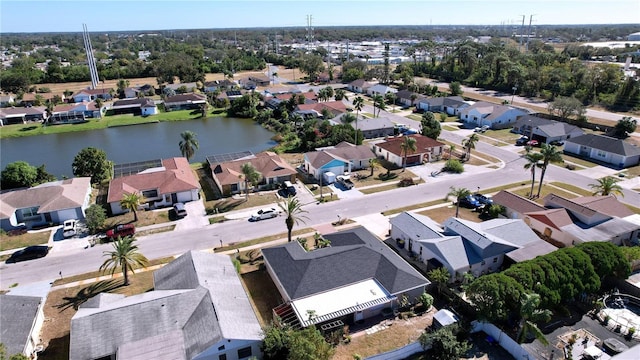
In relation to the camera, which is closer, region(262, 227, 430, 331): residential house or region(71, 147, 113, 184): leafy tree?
region(262, 227, 430, 331): residential house

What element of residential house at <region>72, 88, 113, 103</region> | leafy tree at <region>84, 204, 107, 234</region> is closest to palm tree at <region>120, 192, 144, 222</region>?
leafy tree at <region>84, 204, 107, 234</region>

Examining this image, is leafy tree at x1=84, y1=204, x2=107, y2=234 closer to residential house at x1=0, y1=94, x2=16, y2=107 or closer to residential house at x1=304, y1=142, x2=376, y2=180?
residential house at x1=304, y1=142, x2=376, y2=180

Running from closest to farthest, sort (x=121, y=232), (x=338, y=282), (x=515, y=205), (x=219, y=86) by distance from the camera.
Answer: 1. (x=338, y=282)
2. (x=121, y=232)
3. (x=515, y=205)
4. (x=219, y=86)

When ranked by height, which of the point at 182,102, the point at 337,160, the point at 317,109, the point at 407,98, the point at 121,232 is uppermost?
the point at 407,98

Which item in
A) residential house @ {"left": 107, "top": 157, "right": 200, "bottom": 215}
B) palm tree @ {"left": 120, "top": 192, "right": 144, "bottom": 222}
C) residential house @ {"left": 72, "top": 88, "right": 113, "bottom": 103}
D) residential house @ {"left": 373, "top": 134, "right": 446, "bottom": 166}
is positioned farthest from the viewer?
residential house @ {"left": 72, "top": 88, "right": 113, "bottom": 103}

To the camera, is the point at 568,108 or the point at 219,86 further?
the point at 219,86

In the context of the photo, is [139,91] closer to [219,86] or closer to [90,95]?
[90,95]

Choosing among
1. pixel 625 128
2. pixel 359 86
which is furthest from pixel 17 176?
pixel 625 128

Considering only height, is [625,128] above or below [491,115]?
below
